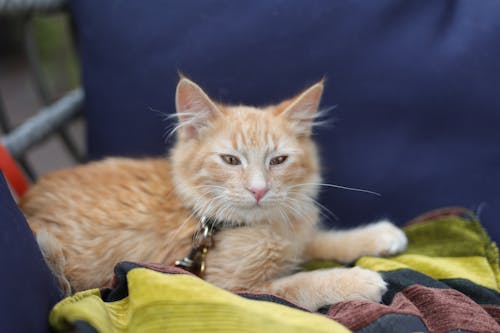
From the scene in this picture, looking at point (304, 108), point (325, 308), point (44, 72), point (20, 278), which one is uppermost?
point (44, 72)

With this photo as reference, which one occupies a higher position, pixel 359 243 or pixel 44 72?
pixel 44 72

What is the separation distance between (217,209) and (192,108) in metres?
0.27

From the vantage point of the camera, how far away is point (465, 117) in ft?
4.82

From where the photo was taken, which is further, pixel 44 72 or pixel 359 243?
pixel 44 72

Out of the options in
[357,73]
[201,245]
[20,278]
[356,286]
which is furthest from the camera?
[357,73]

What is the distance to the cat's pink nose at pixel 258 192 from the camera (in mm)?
1180

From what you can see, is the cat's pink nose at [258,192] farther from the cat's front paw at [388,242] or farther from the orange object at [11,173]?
the orange object at [11,173]

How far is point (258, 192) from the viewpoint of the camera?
1181 mm

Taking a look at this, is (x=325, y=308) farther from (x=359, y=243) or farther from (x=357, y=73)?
(x=357, y=73)

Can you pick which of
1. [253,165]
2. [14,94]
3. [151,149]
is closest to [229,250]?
[253,165]

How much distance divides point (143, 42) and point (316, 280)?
3.00 ft

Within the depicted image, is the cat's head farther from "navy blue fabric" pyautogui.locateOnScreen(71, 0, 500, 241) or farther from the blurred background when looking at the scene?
the blurred background

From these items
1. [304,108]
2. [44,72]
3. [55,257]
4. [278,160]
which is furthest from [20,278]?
[44,72]

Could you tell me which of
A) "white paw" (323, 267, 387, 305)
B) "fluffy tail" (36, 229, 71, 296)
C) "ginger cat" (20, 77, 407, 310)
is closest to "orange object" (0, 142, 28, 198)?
"ginger cat" (20, 77, 407, 310)
